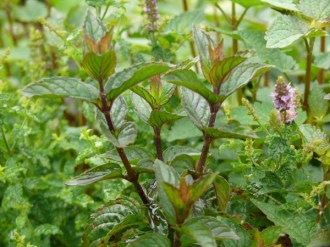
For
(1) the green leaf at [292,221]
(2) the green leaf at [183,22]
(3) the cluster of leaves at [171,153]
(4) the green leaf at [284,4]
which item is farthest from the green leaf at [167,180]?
(2) the green leaf at [183,22]

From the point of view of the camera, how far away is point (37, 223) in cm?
122

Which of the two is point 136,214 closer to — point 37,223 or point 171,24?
point 37,223

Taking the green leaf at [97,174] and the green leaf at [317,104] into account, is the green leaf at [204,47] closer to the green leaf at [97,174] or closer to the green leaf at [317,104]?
the green leaf at [97,174]

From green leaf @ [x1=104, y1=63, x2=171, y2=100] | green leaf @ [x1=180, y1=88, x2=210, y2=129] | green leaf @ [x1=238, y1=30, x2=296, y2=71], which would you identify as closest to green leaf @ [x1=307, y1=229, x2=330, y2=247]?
green leaf @ [x1=180, y1=88, x2=210, y2=129]

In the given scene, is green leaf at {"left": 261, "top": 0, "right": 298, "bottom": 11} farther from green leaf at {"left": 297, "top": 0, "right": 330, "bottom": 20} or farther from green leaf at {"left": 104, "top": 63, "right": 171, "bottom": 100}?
green leaf at {"left": 104, "top": 63, "right": 171, "bottom": 100}

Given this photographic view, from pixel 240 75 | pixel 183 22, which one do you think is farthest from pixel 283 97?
pixel 183 22

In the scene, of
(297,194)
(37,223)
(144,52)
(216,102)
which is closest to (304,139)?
(297,194)

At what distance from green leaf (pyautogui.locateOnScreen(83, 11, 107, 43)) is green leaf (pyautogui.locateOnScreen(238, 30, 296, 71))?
0.53 m

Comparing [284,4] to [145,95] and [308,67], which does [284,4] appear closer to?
[308,67]

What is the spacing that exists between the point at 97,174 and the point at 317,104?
0.54 m

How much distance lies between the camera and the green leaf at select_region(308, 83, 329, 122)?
115 centimetres

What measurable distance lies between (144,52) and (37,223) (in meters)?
0.45

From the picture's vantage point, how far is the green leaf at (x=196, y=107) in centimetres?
83

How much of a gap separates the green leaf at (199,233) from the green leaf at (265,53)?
608 mm
